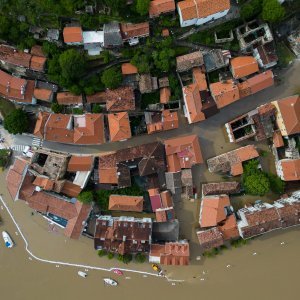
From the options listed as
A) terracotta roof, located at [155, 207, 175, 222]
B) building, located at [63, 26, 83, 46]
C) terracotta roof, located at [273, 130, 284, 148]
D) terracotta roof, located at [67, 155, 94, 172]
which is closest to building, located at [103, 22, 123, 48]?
building, located at [63, 26, 83, 46]

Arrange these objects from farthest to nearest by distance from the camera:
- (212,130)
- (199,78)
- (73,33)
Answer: (212,130) → (199,78) → (73,33)

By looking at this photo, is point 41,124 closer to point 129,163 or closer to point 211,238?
point 129,163

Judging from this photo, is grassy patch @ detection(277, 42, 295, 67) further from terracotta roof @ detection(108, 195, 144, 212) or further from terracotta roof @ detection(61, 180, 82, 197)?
terracotta roof @ detection(61, 180, 82, 197)

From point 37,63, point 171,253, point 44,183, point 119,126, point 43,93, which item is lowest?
point 171,253

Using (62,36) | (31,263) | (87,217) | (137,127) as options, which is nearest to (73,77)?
(62,36)

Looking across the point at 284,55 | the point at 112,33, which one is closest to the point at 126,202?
the point at 112,33

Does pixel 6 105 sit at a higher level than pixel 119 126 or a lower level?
higher
